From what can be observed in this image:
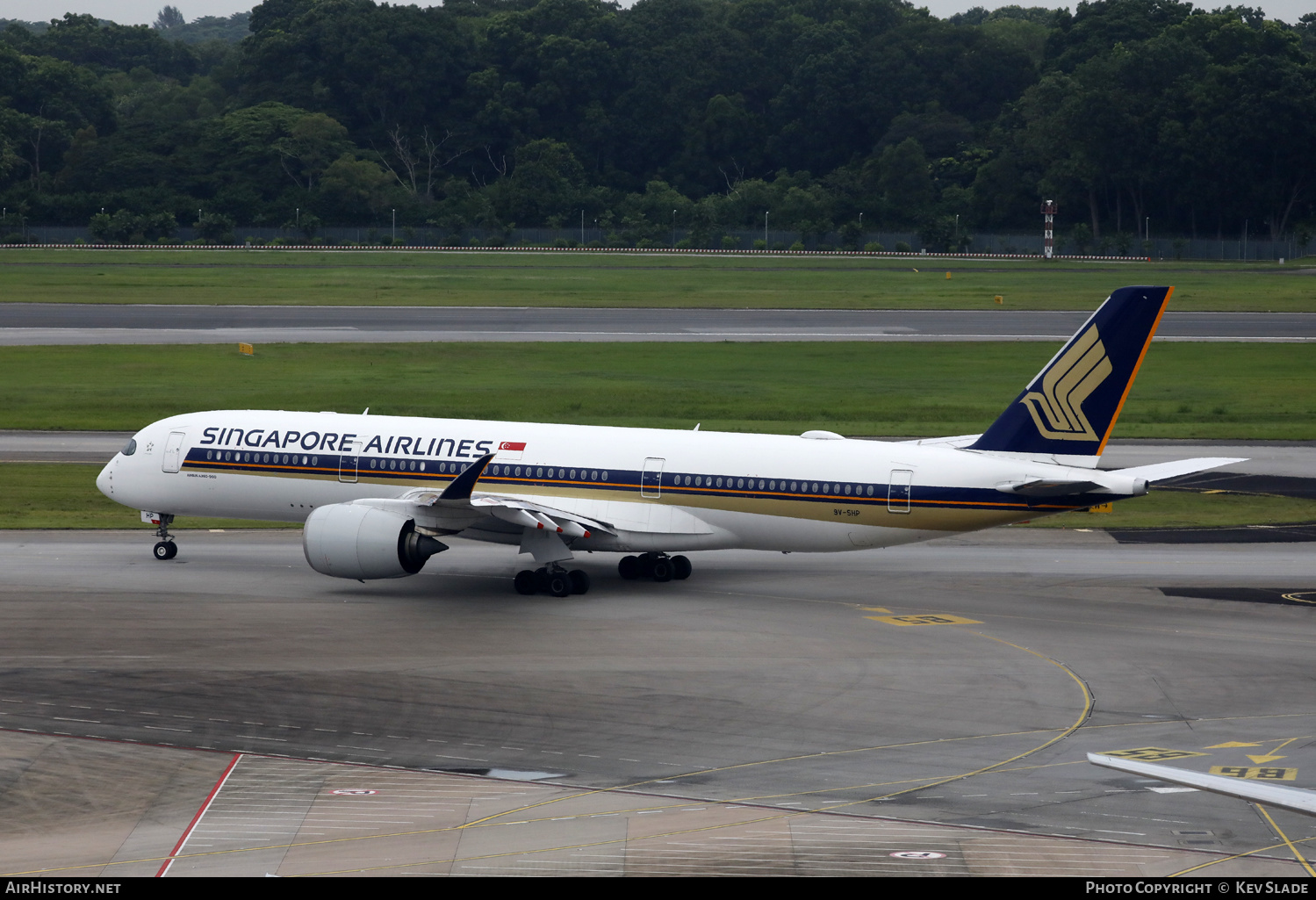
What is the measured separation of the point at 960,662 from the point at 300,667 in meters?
13.9

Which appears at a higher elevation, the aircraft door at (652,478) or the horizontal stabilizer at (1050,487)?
the horizontal stabilizer at (1050,487)

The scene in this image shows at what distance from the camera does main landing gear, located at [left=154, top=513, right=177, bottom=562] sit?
42.6m

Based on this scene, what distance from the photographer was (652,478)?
38.8 meters

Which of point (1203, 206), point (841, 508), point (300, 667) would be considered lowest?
point (300, 667)

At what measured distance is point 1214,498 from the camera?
51812 millimetres

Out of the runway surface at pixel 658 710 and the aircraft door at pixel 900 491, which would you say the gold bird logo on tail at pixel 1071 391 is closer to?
the aircraft door at pixel 900 491

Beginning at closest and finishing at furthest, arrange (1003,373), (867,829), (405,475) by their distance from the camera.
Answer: (867,829) < (405,475) < (1003,373)

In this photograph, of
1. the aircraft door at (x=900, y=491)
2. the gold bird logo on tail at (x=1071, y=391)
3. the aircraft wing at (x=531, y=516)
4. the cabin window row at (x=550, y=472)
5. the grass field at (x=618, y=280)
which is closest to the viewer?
the gold bird logo on tail at (x=1071, y=391)

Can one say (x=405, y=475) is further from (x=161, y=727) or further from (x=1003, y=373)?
(x=1003, y=373)

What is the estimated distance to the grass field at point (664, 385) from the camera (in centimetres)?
6788

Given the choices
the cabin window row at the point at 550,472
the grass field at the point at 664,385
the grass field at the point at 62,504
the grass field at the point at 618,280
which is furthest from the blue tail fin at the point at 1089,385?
the grass field at the point at 618,280

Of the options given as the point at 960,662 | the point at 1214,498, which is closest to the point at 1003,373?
the point at 1214,498

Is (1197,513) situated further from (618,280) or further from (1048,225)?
(1048,225)

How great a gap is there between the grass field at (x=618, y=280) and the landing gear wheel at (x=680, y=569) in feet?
254
